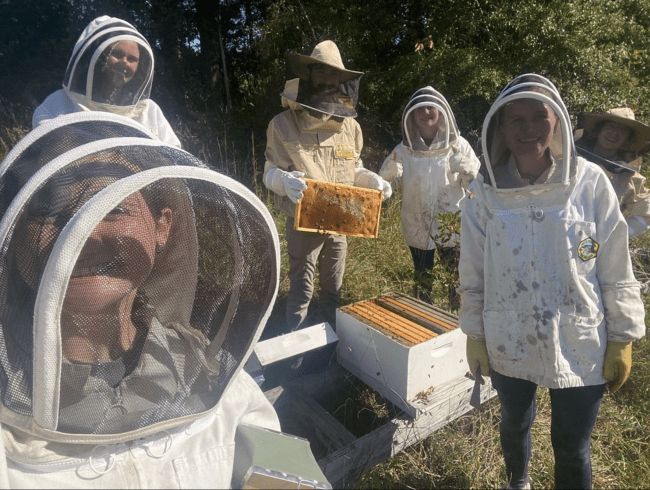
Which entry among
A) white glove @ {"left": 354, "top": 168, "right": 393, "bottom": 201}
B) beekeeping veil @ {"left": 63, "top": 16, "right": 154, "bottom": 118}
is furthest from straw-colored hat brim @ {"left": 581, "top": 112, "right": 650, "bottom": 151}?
beekeeping veil @ {"left": 63, "top": 16, "right": 154, "bottom": 118}

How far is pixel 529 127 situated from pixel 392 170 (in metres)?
2.08

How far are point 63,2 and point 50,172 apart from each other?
10683 mm

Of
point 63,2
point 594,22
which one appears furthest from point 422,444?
point 63,2

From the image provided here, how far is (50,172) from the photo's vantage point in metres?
1.14

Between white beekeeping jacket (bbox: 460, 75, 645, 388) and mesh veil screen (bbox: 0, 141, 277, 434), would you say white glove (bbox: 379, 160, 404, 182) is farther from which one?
mesh veil screen (bbox: 0, 141, 277, 434)

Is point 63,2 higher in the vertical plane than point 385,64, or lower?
higher

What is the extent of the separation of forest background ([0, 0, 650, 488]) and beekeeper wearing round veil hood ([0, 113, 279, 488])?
1.67m

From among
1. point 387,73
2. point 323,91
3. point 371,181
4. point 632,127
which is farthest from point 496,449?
point 387,73

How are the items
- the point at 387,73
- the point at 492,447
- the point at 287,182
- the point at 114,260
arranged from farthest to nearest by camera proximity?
1. the point at 387,73
2. the point at 287,182
3. the point at 492,447
4. the point at 114,260

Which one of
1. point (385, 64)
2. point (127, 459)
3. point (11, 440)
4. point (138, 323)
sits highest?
point (385, 64)

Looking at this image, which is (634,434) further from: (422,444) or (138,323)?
(138,323)

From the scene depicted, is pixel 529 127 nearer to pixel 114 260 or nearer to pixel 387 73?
pixel 114 260

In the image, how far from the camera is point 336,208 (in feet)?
11.0

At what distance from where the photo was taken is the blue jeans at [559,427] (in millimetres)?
2010
